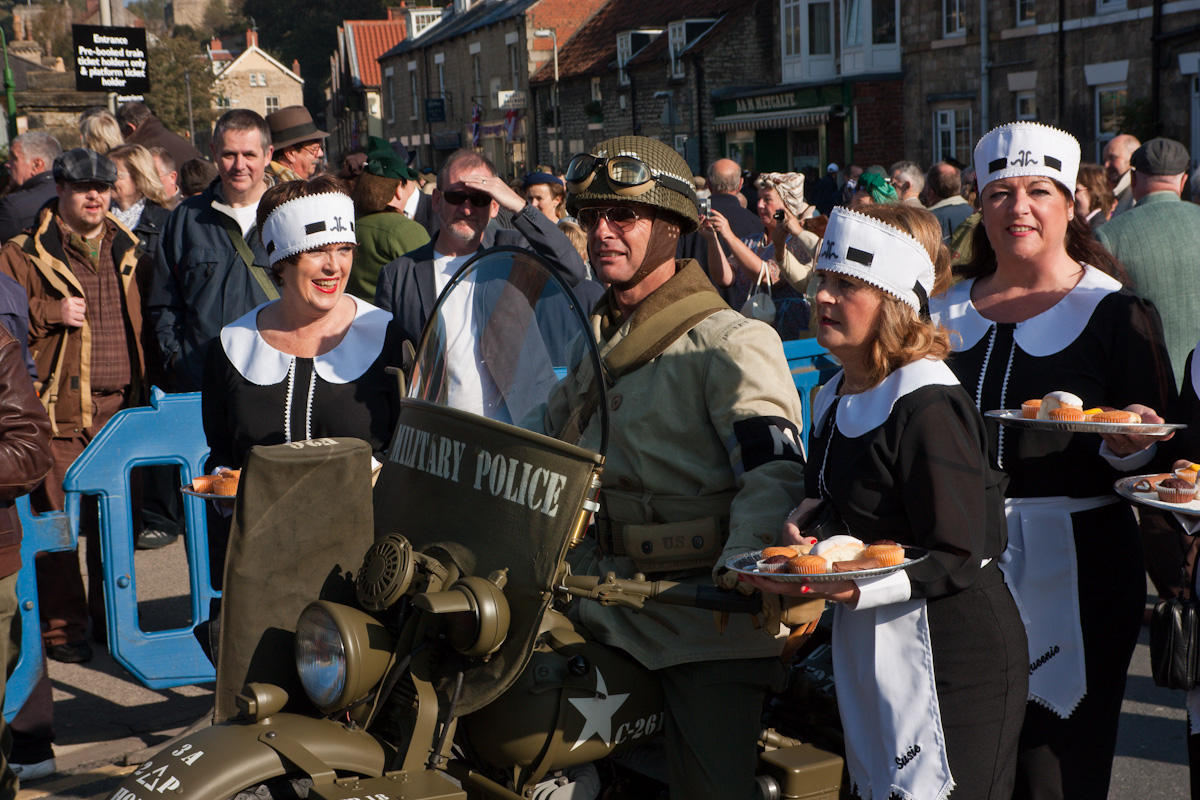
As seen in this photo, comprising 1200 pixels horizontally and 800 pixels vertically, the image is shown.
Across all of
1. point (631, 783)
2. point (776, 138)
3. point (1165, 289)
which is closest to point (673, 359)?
point (631, 783)

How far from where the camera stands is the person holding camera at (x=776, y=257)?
8.48 m

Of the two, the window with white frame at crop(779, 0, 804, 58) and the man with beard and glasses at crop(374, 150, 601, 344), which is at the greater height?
the window with white frame at crop(779, 0, 804, 58)

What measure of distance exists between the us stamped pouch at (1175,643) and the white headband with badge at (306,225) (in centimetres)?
246

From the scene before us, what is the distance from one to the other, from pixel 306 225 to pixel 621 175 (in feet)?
4.35

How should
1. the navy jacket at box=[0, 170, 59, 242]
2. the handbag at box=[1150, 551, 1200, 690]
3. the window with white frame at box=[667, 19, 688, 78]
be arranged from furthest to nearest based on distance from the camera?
1. the window with white frame at box=[667, 19, 688, 78]
2. the navy jacket at box=[0, 170, 59, 242]
3. the handbag at box=[1150, 551, 1200, 690]

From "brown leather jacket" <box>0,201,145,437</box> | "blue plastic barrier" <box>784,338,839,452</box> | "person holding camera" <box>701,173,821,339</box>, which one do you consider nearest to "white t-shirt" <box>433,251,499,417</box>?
"blue plastic barrier" <box>784,338,839,452</box>

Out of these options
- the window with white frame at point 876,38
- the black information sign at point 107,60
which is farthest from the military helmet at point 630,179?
the window with white frame at point 876,38

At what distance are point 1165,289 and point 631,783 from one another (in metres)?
Answer: 4.25

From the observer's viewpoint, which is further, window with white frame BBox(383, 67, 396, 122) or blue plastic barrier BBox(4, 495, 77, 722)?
window with white frame BBox(383, 67, 396, 122)

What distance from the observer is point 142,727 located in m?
5.22

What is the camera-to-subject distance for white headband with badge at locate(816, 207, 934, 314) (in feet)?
9.19

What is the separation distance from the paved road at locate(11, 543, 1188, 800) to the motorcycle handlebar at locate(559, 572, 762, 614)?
266 cm

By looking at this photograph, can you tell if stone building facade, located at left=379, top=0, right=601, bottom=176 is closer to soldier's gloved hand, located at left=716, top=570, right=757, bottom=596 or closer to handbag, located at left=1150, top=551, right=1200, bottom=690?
handbag, located at left=1150, top=551, right=1200, bottom=690

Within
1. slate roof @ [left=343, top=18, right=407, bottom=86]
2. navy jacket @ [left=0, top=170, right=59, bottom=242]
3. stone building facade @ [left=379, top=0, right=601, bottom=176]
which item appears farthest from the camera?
slate roof @ [left=343, top=18, right=407, bottom=86]
